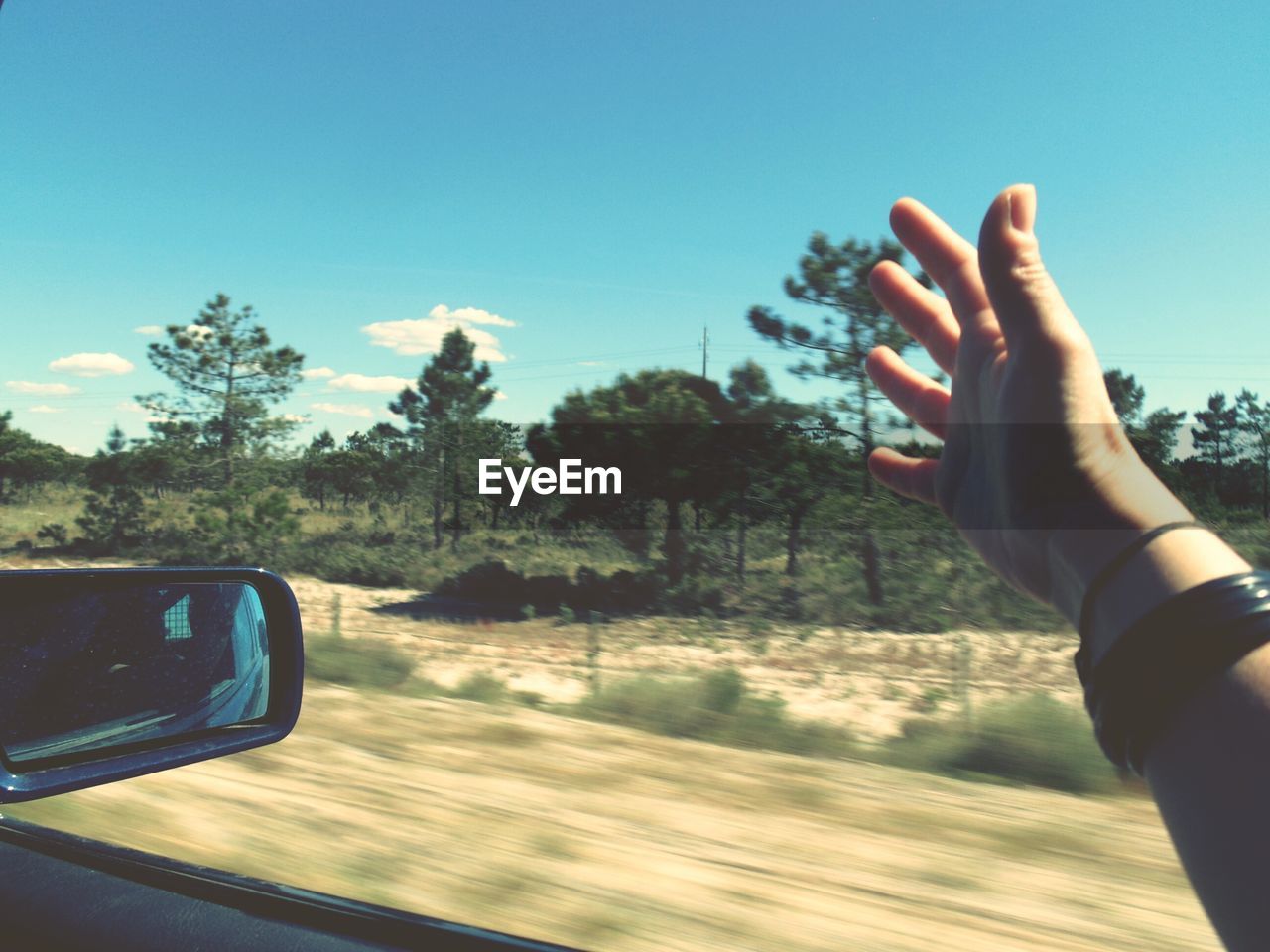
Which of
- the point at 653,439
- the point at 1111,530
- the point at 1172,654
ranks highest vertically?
the point at 653,439

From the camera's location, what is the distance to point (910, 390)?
61.4 inches

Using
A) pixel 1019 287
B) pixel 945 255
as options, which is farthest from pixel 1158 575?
pixel 945 255

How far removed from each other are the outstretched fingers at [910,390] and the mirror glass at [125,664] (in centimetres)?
128

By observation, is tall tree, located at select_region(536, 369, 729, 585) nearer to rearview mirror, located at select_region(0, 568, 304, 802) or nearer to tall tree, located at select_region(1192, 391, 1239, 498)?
tall tree, located at select_region(1192, 391, 1239, 498)

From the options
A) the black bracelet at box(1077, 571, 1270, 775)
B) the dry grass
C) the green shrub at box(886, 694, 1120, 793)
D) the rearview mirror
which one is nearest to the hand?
the black bracelet at box(1077, 571, 1270, 775)

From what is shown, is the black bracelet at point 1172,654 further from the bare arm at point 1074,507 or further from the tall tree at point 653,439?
the tall tree at point 653,439

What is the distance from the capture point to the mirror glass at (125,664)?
60.8 inches

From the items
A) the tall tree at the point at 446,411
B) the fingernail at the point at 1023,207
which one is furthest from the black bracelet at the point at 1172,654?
the tall tree at the point at 446,411

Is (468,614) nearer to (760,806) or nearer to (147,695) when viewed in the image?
(760,806)

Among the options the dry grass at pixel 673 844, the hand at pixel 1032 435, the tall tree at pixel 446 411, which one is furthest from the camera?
the tall tree at pixel 446 411

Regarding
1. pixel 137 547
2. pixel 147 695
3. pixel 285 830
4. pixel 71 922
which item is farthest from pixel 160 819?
pixel 137 547

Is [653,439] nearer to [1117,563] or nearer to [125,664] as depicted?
[125,664]

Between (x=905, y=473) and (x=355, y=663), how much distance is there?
825 cm

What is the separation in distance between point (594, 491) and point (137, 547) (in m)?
16.4
